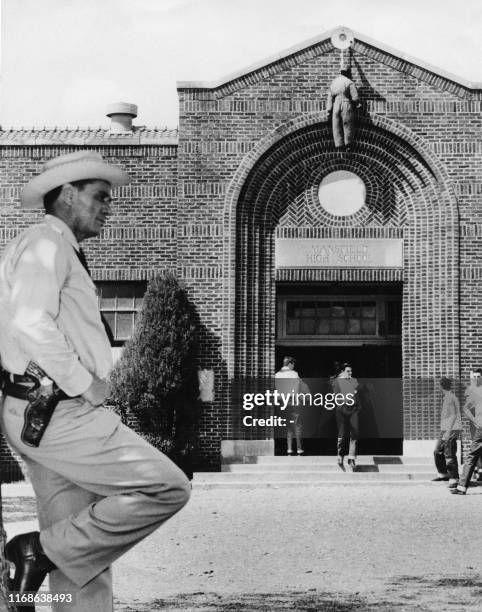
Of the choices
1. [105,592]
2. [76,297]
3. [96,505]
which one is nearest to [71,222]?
[76,297]

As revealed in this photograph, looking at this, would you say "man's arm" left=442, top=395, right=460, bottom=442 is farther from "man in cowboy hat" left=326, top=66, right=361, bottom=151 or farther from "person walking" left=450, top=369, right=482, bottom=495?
"man in cowboy hat" left=326, top=66, right=361, bottom=151

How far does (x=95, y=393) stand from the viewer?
5.04 m

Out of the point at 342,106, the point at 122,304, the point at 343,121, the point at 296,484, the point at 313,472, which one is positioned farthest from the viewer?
the point at 122,304

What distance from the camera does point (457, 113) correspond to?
23.2m

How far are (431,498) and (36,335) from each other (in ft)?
41.8

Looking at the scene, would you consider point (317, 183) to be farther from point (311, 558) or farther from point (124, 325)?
point (311, 558)

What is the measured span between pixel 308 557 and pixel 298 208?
44.5ft

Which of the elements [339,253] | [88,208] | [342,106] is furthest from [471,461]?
[88,208]

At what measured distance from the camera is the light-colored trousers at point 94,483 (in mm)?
5035

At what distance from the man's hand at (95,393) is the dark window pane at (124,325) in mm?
18068

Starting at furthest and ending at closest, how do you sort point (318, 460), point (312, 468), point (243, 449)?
point (243, 449) < point (318, 460) < point (312, 468)

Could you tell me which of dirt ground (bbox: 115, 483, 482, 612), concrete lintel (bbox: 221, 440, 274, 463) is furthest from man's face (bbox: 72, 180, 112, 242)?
concrete lintel (bbox: 221, 440, 274, 463)

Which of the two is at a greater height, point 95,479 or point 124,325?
point 124,325

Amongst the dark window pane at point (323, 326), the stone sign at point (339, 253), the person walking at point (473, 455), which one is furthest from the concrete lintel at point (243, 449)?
the person walking at point (473, 455)
